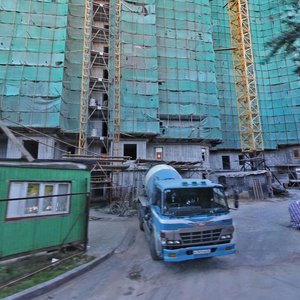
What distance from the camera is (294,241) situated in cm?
955

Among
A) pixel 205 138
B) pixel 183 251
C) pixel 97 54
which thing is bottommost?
pixel 183 251

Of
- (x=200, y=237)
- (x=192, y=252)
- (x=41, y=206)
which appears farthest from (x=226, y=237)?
(x=41, y=206)

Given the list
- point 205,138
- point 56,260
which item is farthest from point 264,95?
point 56,260

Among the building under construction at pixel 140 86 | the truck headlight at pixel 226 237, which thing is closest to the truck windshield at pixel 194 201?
the truck headlight at pixel 226 237

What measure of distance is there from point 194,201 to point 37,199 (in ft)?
15.5

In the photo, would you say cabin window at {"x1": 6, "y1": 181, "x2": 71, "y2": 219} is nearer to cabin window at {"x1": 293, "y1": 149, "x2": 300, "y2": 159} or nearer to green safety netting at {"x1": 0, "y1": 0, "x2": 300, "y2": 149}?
green safety netting at {"x1": 0, "y1": 0, "x2": 300, "y2": 149}

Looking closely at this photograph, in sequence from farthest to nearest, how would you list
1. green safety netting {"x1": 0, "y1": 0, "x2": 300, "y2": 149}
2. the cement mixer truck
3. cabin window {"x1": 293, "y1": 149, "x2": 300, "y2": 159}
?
cabin window {"x1": 293, "y1": 149, "x2": 300, "y2": 159}, green safety netting {"x1": 0, "y1": 0, "x2": 300, "y2": 149}, the cement mixer truck

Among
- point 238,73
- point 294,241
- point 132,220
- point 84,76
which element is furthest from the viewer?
point 238,73

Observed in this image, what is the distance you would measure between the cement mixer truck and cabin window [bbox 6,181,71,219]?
2.95m

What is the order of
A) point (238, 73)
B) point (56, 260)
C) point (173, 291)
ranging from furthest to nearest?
1. point (238, 73)
2. point (56, 260)
3. point (173, 291)

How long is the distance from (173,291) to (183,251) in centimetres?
111

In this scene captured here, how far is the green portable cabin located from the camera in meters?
6.62

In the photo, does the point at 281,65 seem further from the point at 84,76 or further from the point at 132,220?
the point at 132,220

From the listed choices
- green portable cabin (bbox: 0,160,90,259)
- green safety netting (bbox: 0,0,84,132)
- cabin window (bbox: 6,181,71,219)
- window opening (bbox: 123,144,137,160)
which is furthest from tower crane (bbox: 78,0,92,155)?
cabin window (bbox: 6,181,71,219)
